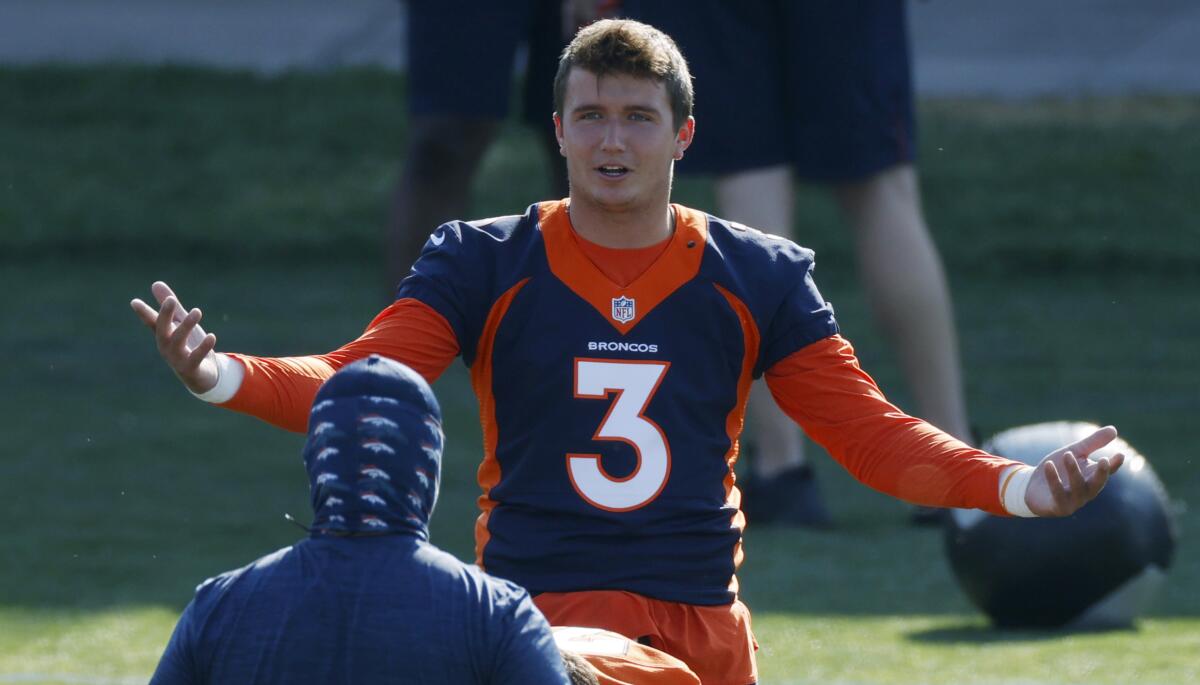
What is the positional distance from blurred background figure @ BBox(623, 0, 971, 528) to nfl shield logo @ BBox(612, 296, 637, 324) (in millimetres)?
2507

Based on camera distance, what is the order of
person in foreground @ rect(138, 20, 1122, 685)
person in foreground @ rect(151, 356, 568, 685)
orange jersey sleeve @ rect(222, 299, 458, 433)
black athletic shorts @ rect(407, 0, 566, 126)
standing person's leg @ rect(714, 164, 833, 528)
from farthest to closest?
black athletic shorts @ rect(407, 0, 566, 126)
standing person's leg @ rect(714, 164, 833, 528)
person in foreground @ rect(138, 20, 1122, 685)
orange jersey sleeve @ rect(222, 299, 458, 433)
person in foreground @ rect(151, 356, 568, 685)

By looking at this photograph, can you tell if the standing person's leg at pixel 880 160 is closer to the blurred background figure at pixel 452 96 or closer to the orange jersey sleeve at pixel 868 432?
Answer: the blurred background figure at pixel 452 96

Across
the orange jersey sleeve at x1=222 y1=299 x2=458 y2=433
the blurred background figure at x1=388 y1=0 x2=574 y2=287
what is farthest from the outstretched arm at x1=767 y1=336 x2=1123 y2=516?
the blurred background figure at x1=388 y1=0 x2=574 y2=287

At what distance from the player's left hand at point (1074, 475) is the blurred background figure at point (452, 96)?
3941 millimetres

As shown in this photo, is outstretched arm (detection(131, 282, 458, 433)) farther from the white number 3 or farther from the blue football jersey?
the white number 3

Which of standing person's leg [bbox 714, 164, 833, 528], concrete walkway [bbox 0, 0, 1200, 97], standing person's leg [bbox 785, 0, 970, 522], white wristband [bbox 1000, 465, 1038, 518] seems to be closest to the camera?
white wristband [bbox 1000, 465, 1038, 518]

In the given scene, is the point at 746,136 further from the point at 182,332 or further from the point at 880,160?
→ the point at 182,332

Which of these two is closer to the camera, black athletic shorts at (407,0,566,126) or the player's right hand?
the player's right hand

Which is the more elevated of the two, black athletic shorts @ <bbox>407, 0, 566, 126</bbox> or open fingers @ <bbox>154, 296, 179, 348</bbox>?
black athletic shorts @ <bbox>407, 0, 566, 126</bbox>

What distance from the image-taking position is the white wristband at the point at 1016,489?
12.2ft

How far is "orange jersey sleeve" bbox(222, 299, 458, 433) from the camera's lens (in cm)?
384

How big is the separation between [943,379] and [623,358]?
2.78 m

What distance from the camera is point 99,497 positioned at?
6.95 m

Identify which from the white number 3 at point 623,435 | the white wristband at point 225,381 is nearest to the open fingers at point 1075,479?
the white number 3 at point 623,435
